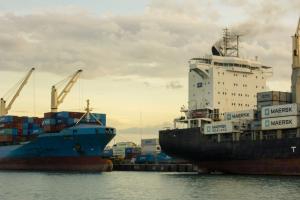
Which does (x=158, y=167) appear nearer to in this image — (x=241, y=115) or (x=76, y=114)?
(x=76, y=114)

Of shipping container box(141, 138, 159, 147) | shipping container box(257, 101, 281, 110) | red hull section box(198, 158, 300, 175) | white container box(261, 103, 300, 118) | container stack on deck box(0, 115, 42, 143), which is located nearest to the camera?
white container box(261, 103, 300, 118)

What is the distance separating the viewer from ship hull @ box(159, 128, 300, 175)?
5322 centimetres

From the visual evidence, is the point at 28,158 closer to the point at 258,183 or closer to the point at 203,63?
the point at 203,63

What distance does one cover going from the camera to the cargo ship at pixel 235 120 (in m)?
53.8

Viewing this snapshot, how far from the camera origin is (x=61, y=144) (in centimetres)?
7075

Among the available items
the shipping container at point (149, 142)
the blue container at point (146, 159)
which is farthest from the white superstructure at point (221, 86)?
the shipping container at point (149, 142)

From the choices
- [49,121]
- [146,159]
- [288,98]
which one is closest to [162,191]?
[288,98]

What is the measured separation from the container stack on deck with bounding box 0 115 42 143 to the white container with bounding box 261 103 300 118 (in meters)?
35.1

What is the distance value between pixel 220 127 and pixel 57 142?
885 inches

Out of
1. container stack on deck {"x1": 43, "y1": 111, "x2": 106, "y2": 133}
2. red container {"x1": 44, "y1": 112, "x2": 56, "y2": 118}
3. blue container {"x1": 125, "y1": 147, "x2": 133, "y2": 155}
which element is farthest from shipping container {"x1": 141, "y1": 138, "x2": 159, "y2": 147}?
red container {"x1": 44, "y1": 112, "x2": 56, "y2": 118}

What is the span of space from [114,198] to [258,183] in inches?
563

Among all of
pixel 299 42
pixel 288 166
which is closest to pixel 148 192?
pixel 288 166

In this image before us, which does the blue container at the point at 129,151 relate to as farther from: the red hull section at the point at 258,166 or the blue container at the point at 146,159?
the red hull section at the point at 258,166

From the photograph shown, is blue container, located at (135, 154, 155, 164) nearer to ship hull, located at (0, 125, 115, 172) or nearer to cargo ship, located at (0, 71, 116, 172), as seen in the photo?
cargo ship, located at (0, 71, 116, 172)
